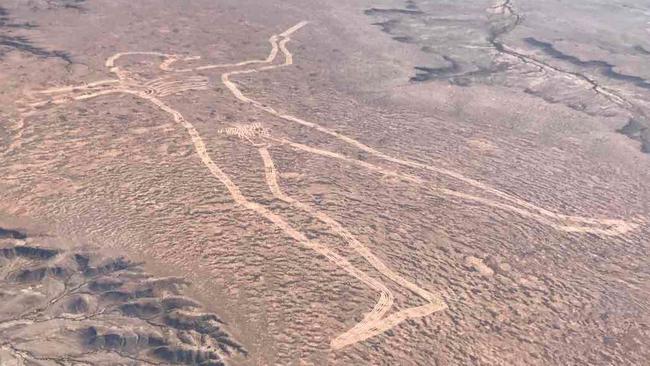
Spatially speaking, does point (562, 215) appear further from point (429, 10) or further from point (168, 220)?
point (429, 10)

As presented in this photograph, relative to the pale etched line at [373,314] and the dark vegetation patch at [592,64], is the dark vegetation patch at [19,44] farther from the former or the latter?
the dark vegetation patch at [592,64]

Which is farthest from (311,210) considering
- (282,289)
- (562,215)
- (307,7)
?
(307,7)

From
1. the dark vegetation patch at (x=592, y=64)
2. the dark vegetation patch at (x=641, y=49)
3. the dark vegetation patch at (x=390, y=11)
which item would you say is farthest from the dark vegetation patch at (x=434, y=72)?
the dark vegetation patch at (x=641, y=49)

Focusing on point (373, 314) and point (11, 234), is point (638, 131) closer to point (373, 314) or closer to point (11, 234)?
point (373, 314)

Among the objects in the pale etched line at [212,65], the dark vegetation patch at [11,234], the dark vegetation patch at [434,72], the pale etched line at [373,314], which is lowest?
the pale etched line at [373,314]

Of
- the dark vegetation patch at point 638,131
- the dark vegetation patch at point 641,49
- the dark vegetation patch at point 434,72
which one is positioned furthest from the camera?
the dark vegetation patch at point 641,49

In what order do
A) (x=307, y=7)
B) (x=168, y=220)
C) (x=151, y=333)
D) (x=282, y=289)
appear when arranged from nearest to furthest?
1. (x=151, y=333)
2. (x=282, y=289)
3. (x=168, y=220)
4. (x=307, y=7)

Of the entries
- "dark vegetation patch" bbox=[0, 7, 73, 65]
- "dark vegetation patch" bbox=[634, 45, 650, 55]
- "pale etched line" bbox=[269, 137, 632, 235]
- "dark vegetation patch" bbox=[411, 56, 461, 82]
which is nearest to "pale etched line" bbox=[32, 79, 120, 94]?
"dark vegetation patch" bbox=[0, 7, 73, 65]

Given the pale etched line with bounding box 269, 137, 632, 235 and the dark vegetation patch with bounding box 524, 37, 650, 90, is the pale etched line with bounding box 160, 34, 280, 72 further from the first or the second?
the dark vegetation patch with bounding box 524, 37, 650, 90
